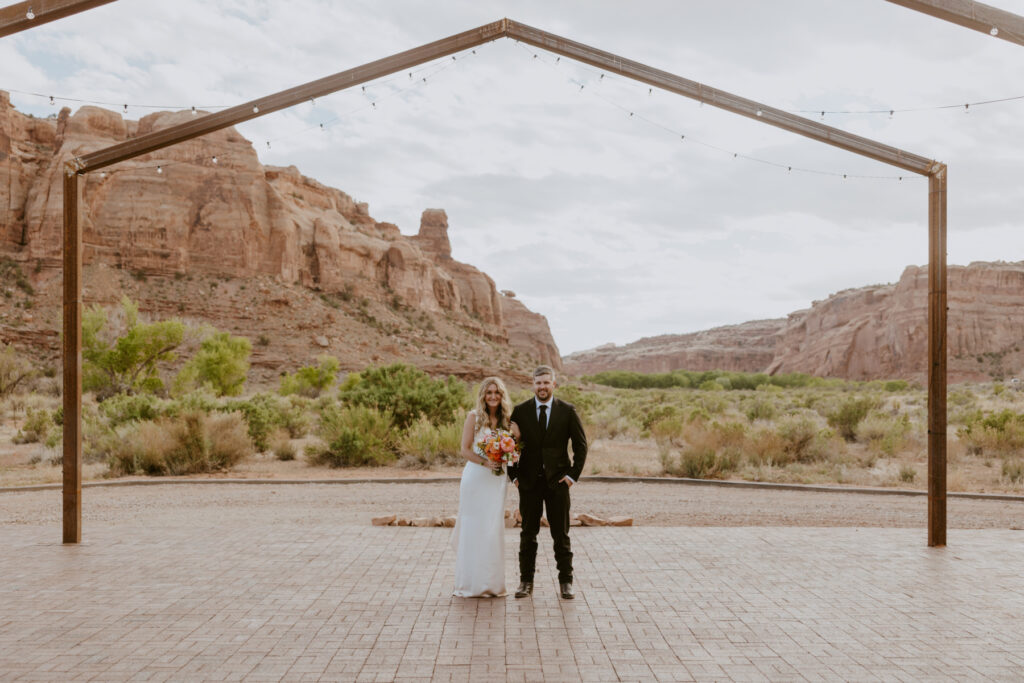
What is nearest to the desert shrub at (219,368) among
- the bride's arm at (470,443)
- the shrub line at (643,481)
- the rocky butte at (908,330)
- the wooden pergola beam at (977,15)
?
the shrub line at (643,481)

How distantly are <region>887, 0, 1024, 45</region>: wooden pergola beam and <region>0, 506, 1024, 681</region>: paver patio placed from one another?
4.83 metres

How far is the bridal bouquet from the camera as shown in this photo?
6.72 m

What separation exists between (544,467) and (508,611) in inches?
50.1

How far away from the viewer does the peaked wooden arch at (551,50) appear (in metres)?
8.95

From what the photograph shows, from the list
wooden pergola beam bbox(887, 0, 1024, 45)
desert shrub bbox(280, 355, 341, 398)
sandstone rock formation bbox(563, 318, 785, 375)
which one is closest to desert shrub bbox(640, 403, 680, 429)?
wooden pergola beam bbox(887, 0, 1024, 45)

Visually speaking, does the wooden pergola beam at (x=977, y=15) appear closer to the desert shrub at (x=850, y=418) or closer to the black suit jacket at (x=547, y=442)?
the black suit jacket at (x=547, y=442)

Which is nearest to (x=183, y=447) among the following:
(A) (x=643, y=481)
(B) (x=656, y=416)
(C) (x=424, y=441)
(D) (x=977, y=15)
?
(C) (x=424, y=441)

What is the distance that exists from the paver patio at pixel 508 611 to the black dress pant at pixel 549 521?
306mm

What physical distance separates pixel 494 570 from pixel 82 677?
3182mm

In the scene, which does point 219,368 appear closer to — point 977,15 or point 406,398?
point 406,398

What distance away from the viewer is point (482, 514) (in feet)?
22.5

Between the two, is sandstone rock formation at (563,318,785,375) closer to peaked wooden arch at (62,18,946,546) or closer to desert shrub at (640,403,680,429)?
desert shrub at (640,403,680,429)

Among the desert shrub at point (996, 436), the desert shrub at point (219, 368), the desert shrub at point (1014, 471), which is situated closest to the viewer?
the desert shrub at point (1014, 471)

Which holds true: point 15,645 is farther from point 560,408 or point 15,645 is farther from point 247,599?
point 560,408
